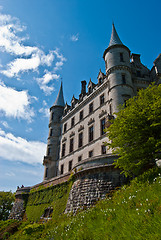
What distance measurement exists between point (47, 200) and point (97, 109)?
47.9 ft

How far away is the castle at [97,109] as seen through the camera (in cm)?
2456

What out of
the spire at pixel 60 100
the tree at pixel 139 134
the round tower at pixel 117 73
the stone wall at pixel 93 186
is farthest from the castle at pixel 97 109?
the tree at pixel 139 134

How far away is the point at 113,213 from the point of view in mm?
7688

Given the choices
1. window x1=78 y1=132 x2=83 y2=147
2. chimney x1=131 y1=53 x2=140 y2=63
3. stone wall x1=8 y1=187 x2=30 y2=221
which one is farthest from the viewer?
chimney x1=131 y1=53 x2=140 y2=63

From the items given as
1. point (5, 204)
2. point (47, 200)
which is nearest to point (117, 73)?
point (47, 200)

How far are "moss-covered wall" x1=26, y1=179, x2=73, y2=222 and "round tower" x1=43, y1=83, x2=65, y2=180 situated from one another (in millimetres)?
5842

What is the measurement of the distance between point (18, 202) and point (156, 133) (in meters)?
27.4

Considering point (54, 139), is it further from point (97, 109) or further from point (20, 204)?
point (97, 109)

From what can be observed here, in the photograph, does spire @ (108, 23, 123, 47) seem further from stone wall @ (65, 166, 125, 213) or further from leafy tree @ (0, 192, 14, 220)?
leafy tree @ (0, 192, 14, 220)

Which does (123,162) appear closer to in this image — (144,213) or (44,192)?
(144,213)

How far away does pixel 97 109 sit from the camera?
1096 inches

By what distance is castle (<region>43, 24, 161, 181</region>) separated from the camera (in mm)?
24562

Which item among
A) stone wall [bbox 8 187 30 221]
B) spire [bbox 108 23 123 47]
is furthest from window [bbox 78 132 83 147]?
spire [bbox 108 23 123 47]

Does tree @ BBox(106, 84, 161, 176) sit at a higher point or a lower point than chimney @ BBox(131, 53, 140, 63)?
lower
